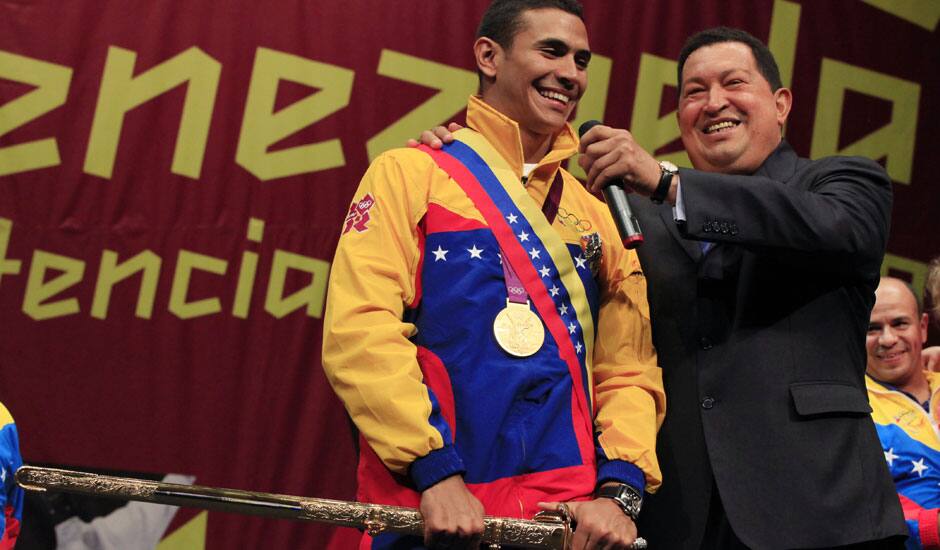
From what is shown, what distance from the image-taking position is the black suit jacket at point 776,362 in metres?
1.82

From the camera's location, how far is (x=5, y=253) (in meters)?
3.62

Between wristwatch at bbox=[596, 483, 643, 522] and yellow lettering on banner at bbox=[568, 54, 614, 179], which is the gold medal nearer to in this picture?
wristwatch at bbox=[596, 483, 643, 522]

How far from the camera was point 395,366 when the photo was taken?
174cm

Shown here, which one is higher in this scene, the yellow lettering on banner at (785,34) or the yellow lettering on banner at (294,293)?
the yellow lettering on banner at (785,34)

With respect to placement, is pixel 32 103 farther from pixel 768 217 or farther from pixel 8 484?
pixel 768 217

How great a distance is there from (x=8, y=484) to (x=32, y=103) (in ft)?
4.70

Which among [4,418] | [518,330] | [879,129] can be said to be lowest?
[4,418]

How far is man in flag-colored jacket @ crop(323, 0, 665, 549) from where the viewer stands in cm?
174

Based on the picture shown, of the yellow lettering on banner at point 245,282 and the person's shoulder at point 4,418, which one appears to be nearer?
the person's shoulder at point 4,418

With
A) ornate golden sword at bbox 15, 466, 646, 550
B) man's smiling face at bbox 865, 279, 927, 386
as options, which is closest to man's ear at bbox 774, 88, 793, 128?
ornate golden sword at bbox 15, 466, 646, 550

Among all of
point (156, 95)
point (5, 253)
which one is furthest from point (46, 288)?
point (156, 95)

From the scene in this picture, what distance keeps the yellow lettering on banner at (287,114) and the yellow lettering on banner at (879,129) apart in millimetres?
1607

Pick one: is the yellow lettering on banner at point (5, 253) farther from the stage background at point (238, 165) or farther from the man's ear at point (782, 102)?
the man's ear at point (782, 102)

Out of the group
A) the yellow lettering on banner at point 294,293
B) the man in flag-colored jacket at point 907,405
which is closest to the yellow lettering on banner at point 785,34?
the man in flag-colored jacket at point 907,405
